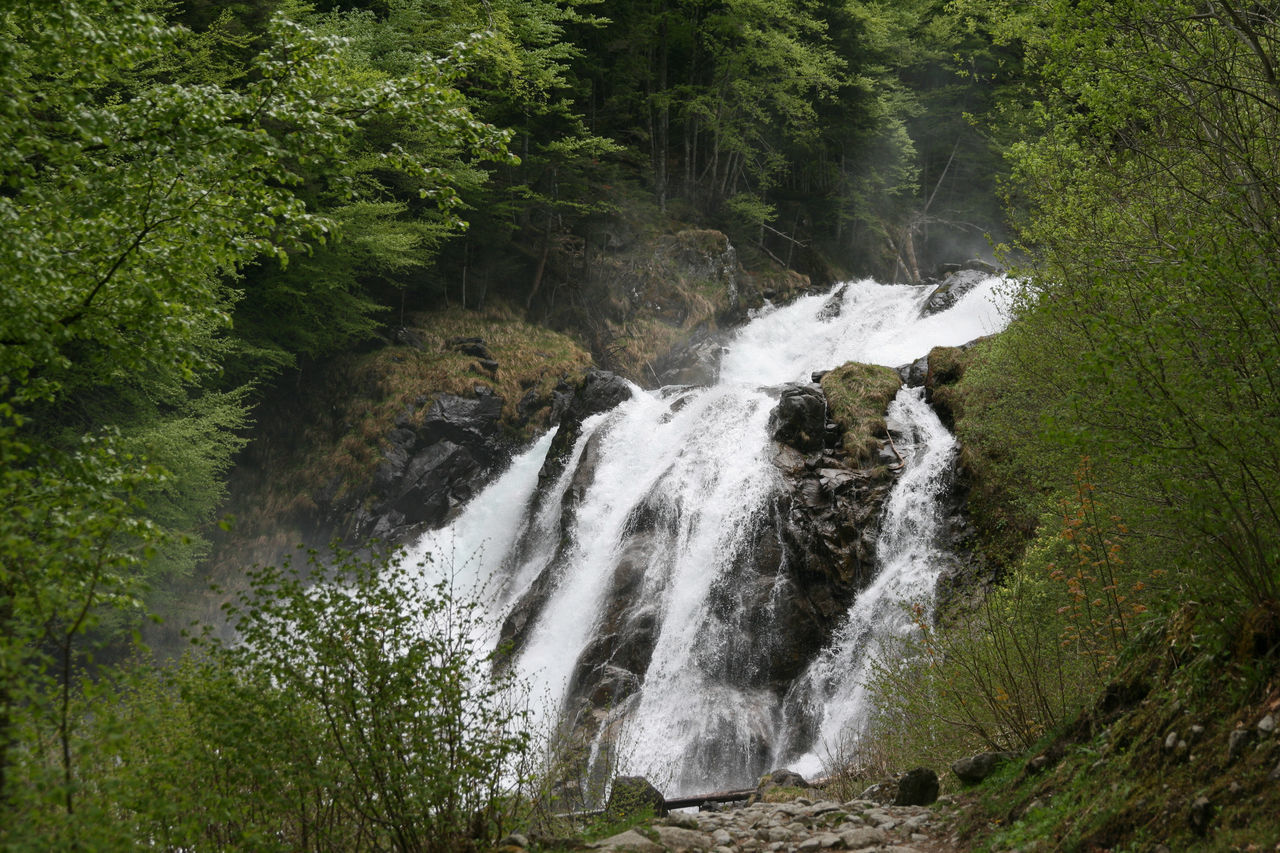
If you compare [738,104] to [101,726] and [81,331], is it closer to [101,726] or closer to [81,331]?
[81,331]

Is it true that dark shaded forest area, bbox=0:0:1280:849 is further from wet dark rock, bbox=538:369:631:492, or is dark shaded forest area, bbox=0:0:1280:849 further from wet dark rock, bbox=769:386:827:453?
wet dark rock, bbox=538:369:631:492

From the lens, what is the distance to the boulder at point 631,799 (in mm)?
6523

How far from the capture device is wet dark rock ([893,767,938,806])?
20.7 ft

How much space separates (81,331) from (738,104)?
26210 mm

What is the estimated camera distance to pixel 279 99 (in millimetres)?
5352

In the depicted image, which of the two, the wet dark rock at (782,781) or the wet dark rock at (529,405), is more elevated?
the wet dark rock at (529,405)

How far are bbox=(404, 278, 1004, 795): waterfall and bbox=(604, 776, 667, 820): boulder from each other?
51cm

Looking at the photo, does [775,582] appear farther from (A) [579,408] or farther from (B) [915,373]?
(A) [579,408]

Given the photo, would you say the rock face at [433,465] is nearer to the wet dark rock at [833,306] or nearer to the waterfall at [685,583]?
the waterfall at [685,583]

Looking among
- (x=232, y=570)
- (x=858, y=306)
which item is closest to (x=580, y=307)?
(x=858, y=306)

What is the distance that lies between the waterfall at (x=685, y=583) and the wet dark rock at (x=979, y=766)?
255 cm

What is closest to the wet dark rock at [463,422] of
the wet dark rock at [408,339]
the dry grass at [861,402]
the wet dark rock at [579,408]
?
the wet dark rock at [579,408]

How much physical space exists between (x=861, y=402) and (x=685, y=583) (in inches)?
185

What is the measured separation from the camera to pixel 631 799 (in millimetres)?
7043
